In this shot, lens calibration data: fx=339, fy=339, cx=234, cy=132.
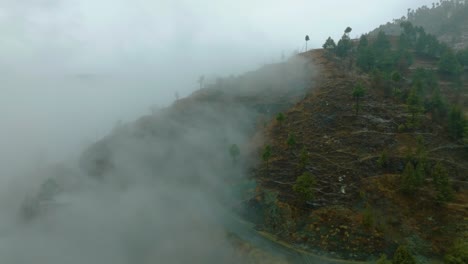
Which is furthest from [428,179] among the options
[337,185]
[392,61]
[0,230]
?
[0,230]

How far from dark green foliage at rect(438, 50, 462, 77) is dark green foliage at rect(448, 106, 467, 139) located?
2067 inches

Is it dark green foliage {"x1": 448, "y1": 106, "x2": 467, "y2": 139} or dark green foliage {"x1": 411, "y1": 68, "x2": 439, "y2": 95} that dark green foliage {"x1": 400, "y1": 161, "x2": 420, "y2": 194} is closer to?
dark green foliage {"x1": 448, "y1": 106, "x2": 467, "y2": 139}

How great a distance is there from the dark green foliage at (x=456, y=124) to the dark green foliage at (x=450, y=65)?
52512 mm

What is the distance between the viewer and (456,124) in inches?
3386

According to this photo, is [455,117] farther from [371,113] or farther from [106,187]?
[106,187]

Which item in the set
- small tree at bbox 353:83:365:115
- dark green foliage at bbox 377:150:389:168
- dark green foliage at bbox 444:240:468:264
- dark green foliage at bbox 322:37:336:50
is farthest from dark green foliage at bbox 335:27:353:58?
dark green foliage at bbox 444:240:468:264

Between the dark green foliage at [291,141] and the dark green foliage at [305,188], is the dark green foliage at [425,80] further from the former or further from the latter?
the dark green foliage at [305,188]

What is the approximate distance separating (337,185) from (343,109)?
35.7m

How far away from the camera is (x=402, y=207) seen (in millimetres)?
68875

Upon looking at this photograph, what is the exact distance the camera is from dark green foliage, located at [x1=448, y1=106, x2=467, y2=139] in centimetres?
8512

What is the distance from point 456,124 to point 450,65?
56.6m

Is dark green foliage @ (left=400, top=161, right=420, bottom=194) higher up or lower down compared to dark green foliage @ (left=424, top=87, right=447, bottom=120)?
lower down

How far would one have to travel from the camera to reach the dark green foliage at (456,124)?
85.1m

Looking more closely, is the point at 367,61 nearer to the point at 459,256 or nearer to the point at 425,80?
the point at 425,80
